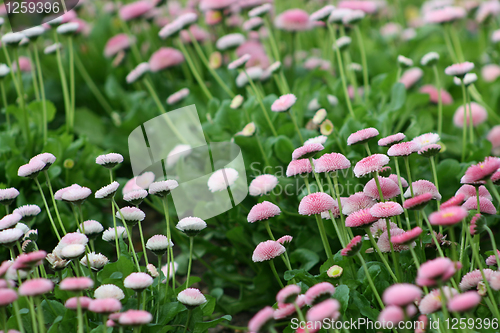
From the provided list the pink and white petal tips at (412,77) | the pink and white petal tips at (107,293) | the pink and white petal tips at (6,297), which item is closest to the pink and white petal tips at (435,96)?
the pink and white petal tips at (412,77)

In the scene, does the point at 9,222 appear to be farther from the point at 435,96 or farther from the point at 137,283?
the point at 435,96

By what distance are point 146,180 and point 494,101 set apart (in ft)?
7.81

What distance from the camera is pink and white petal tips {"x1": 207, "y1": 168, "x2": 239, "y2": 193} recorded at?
168 centimetres

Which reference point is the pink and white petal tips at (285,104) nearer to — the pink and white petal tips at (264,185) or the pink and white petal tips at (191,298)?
the pink and white petal tips at (264,185)

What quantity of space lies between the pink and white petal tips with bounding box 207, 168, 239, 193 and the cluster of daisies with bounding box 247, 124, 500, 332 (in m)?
0.09

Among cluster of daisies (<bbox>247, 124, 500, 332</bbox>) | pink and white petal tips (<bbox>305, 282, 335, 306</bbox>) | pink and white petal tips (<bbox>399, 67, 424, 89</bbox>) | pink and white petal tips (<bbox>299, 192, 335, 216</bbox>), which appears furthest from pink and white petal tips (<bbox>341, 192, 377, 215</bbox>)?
pink and white petal tips (<bbox>399, 67, 424, 89</bbox>)

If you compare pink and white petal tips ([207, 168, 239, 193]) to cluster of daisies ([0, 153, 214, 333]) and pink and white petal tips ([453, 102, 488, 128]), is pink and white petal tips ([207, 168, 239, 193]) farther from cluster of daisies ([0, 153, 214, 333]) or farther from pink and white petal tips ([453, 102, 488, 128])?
pink and white petal tips ([453, 102, 488, 128])

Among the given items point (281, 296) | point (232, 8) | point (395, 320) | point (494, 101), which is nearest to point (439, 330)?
point (395, 320)

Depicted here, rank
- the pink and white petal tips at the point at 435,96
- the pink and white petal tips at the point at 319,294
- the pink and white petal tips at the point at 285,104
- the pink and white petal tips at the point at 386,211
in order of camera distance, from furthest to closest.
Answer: the pink and white petal tips at the point at 435,96 < the pink and white petal tips at the point at 285,104 < the pink and white petal tips at the point at 386,211 < the pink and white petal tips at the point at 319,294

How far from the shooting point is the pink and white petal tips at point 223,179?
1683 millimetres

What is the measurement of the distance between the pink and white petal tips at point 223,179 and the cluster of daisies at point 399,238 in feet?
0.30

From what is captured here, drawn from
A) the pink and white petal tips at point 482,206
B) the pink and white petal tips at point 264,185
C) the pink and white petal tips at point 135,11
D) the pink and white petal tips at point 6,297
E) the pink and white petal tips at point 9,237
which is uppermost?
the pink and white petal tips at point 135,11

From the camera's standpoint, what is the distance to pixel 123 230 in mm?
1488

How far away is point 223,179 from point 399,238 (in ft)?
2.69
